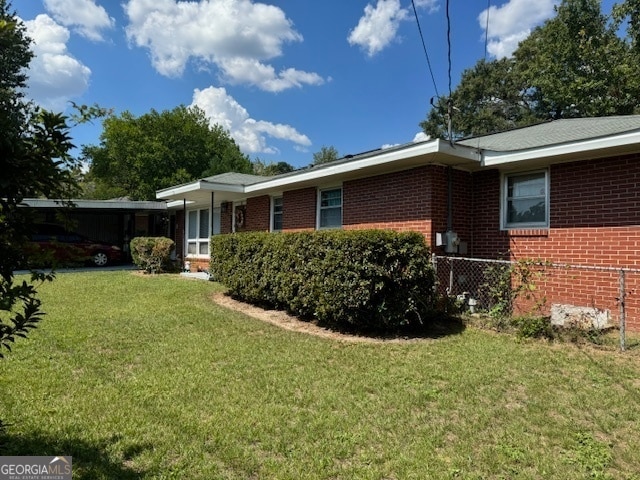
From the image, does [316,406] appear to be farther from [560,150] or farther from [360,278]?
[560,150]

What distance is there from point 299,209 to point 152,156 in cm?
2893

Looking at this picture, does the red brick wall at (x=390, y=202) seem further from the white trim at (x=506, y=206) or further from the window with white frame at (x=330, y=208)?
the white trim at (x=506, y=206)

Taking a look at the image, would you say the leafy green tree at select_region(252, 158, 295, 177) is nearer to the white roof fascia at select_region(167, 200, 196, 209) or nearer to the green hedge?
the white roof fascia at select_region(167, 200, 196, 209)

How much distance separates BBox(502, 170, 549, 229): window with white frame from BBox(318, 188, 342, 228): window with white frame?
3.57m

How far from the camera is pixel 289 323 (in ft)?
23.6

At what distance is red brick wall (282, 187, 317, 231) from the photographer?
1084 centimetres

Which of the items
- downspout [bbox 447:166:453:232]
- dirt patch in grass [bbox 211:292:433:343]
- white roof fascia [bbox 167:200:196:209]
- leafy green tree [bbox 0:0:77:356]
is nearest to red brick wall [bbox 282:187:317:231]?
dirt patch in grass [bbox 211:292:433:343]

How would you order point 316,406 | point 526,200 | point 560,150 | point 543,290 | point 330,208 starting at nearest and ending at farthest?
point 316,406
point 560,150
point 543,290
point 526,200
point 330,208

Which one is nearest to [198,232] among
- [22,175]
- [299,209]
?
[299,209]

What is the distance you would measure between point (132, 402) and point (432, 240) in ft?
17.8

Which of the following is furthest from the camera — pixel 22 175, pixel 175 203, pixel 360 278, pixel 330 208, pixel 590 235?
pixel 175 203

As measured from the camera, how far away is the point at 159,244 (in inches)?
575

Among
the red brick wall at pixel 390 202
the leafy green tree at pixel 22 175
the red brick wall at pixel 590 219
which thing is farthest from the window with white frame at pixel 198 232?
the leafy green tree at pixel 22 175

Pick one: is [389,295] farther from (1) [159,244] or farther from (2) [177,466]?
(1) [159,244]
